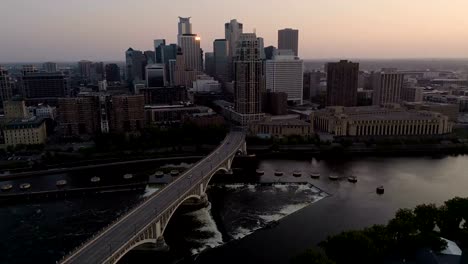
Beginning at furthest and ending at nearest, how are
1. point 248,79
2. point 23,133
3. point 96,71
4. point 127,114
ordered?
point 96,71
point 248,79
point 127,114
point 23,133

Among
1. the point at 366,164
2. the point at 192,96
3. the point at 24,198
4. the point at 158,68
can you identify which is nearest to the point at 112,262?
the point at 24,198

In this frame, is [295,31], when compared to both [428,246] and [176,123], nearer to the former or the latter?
[176,123]

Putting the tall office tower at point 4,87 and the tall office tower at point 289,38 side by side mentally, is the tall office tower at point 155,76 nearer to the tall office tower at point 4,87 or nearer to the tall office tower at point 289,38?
the tall office tower at point 4,87

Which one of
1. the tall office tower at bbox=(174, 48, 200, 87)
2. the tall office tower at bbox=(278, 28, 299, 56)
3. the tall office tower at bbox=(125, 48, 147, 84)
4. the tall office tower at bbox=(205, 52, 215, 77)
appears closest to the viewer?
the tall office tower at bbox=(174, 48, 200, 87)

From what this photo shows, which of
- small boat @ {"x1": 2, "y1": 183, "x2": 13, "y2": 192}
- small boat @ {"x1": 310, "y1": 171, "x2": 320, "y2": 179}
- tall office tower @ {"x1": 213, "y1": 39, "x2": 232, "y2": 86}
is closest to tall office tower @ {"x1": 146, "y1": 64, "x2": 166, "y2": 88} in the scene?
tall office tower @ {"x1": 213, "y1": 39, "x2": 232, "y2": 86}

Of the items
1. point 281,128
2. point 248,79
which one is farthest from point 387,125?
point 248,79

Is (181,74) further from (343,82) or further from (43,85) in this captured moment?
(343,82)

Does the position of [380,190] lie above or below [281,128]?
below

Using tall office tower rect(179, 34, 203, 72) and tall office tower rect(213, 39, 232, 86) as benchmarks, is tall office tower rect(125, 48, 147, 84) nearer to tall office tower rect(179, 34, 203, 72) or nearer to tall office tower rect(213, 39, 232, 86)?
tall office tower rect(179, 34, 203, 72)
